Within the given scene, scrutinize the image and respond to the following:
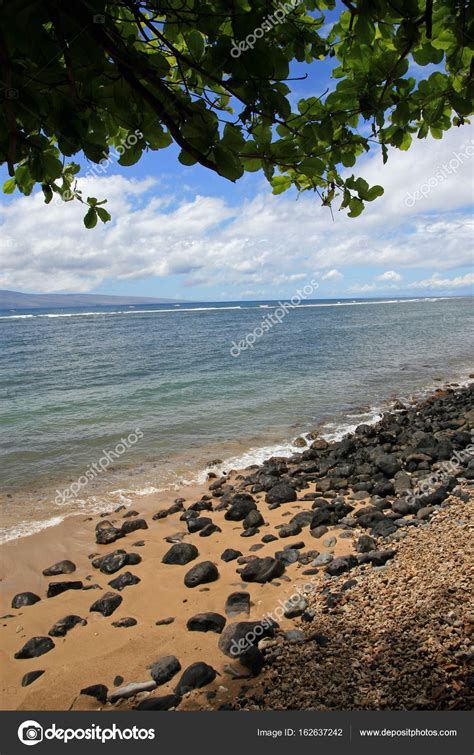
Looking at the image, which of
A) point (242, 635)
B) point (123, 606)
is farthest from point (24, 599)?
point (242, 635)

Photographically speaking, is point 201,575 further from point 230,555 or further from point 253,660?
point 253,660

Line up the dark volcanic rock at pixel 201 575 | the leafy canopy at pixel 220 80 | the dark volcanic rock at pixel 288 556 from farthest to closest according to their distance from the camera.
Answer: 1. the dark volcanic rock at pixel 288 556
2. the dark volcanic rock at pixel 201 575
3. the leafy canopy at pixel 220 80

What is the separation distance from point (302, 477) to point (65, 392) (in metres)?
12.5

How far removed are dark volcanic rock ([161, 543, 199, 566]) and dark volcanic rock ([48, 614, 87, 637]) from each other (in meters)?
1.42

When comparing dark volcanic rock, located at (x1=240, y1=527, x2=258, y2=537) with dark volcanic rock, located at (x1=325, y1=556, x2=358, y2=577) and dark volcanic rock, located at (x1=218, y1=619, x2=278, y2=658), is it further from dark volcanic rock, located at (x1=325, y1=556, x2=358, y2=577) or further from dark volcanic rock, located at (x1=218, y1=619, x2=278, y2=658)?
dark volcanic rock, located at (x1=218, y1=619, x2=278, y2=658)

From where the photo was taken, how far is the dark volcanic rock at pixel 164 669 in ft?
12.7

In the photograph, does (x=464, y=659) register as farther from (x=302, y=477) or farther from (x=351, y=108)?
(x=302, y=477)

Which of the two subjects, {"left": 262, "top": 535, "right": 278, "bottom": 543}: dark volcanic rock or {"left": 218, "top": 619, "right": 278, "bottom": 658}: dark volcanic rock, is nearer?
{"left": 218, "top": 619, "right": 278, "bottom": 658}: dark volcanic rock

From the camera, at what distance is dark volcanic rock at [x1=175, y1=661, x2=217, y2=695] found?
365 centimetres

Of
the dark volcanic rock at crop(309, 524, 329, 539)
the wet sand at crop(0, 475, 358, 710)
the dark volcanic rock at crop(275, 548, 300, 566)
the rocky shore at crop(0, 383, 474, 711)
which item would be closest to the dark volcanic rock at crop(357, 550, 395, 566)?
the rocky shore at crop(0, 383, 474, 711)

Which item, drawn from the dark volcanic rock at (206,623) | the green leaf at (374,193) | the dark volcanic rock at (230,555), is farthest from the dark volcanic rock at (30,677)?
the green leaf at (374,193)

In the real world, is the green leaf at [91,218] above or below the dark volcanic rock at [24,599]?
above

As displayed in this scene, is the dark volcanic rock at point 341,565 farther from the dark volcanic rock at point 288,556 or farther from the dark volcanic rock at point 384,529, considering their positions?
the dark volcanic rock at point 384,529

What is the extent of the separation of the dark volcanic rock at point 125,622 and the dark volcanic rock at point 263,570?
1.32 m
